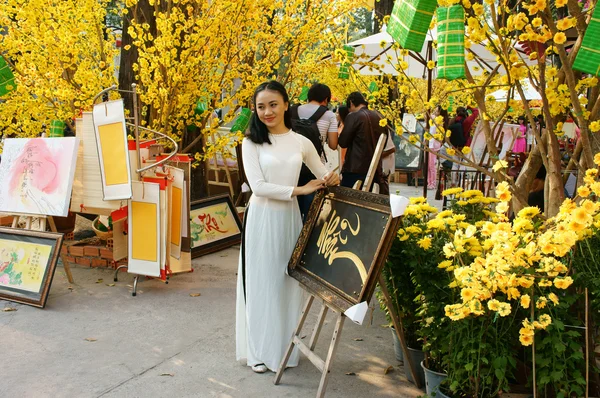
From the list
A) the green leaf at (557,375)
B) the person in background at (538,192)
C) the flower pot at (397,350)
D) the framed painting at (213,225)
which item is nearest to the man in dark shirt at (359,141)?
the framed painting at (213,225)

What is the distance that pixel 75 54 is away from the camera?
6.78 m

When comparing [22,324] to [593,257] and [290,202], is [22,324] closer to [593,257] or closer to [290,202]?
[290,202]

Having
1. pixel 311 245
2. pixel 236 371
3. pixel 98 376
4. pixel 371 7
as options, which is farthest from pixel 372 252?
pixel 371 7

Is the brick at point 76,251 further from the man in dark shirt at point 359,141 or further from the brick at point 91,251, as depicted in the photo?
the man in dark shirt at point 359,141

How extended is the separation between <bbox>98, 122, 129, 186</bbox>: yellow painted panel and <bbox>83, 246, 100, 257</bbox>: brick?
147 centimetres

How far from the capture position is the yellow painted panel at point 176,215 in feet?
19.2

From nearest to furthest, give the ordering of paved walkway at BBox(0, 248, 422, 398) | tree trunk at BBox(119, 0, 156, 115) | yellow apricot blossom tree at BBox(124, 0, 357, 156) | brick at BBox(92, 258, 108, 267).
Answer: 1. paved walkway at BBox(0, 248, 422, 398)
2. yellow apricot blossom tree at BBox(124, 0, 357, 156)
3. brick at BBox(92, 258, 108, 267)
4. tree trunk at BBox(119, 0, 156, 115)

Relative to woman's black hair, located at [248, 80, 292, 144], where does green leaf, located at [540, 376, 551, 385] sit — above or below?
below

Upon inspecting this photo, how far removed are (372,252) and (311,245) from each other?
2.18 ft

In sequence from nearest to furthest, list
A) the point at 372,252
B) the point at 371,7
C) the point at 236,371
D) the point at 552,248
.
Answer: the point at 552,248 → the point at 372,252 → the point at 236,371 → the point at 371,7

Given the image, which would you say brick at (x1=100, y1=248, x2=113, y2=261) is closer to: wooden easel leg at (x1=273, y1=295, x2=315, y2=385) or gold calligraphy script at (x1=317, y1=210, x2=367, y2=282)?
wooden easel leg at (x1=273, y1=295, x2=315, y2=385)

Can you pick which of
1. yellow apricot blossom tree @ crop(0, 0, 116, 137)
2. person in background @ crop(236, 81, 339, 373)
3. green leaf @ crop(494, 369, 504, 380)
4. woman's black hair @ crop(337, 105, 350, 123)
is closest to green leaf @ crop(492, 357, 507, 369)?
green leaf @ crop(494, 369, 504, 380)

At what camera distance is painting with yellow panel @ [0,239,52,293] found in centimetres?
542

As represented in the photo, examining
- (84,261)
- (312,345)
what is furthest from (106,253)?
(312,345)
